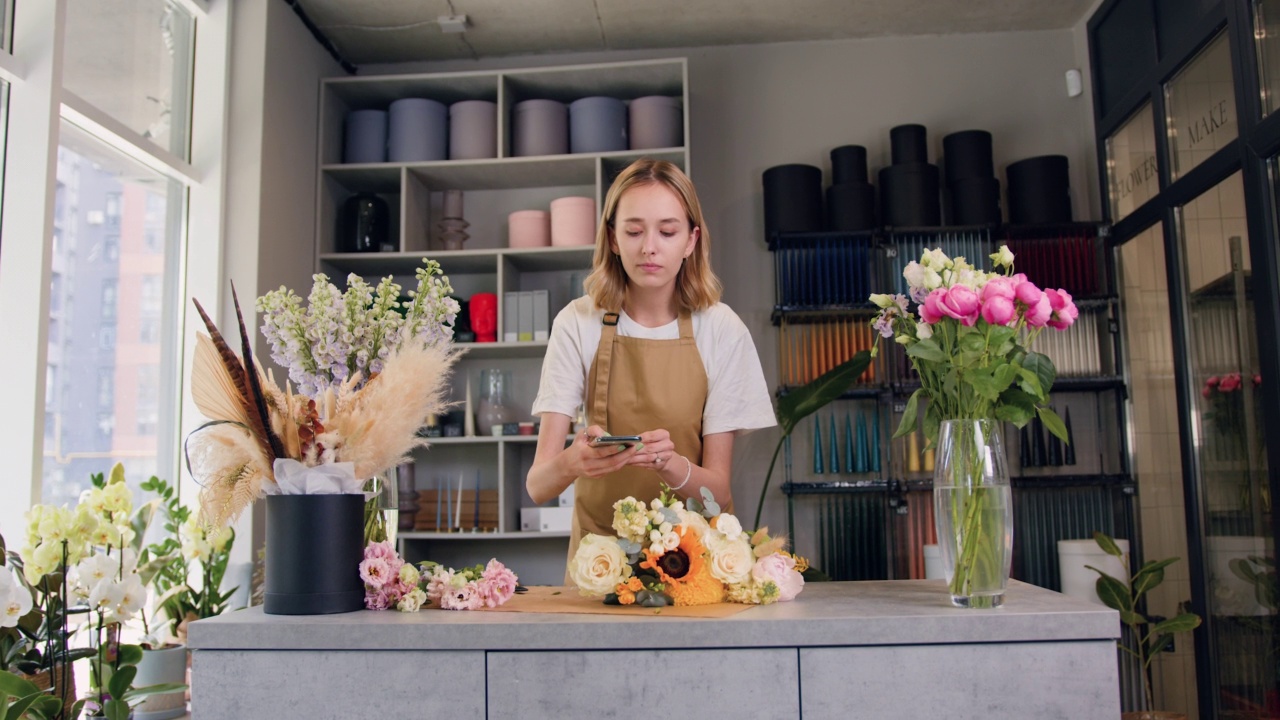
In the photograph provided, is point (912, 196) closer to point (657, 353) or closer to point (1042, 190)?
point (1042, 190)

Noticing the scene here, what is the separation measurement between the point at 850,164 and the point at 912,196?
0.95ft

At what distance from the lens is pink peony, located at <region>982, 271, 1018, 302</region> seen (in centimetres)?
130

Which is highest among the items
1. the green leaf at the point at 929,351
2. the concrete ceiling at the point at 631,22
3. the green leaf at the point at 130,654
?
the concrete ceiling at the point at 631,22

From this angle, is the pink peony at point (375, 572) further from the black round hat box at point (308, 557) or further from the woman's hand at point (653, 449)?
the woman's hand at point (653, 449)

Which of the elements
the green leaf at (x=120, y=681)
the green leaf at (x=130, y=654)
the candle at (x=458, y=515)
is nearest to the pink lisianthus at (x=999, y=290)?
the green leaf at (x=120, y=681)

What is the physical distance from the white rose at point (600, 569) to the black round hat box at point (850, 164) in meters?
2.92

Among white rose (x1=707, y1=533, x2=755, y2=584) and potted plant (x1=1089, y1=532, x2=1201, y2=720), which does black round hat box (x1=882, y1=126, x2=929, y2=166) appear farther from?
white rose (x1=707, y1=533, x2=755, y2=584)

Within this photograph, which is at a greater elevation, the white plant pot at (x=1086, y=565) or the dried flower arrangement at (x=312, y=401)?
the dried flower arrangement at (x=312, y=401)

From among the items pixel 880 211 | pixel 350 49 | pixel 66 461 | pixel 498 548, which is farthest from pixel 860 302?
pixel 66 461

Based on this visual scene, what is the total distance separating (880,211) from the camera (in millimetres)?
4062

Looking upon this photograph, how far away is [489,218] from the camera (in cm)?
441

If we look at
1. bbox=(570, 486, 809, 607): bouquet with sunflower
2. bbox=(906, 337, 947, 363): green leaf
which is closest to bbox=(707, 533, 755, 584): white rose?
bbox=(570, 486, 809, 607): bouquet with sunflower

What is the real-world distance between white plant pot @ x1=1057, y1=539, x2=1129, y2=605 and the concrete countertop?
7.88 ft

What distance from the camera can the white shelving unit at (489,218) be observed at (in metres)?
3.99
